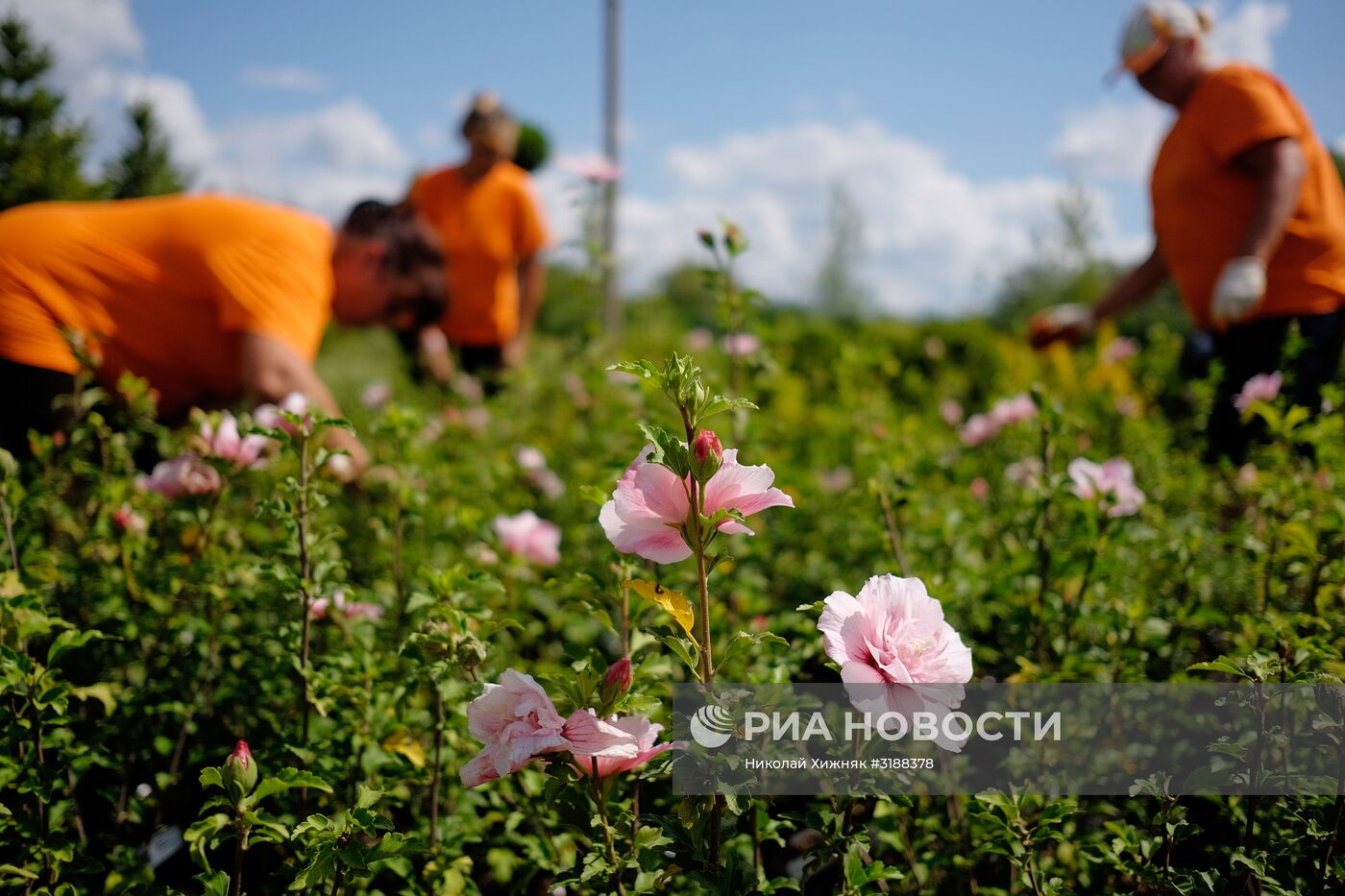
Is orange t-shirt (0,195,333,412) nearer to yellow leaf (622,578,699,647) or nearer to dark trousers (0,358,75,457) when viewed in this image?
dark trousers (0,358,75,457)

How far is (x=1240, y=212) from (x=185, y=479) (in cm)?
278

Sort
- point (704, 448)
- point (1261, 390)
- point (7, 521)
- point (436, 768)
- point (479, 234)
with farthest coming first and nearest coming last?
point (479, 234), point (1261, 390), point (7, 521), point (436, 768), point (704, 448)

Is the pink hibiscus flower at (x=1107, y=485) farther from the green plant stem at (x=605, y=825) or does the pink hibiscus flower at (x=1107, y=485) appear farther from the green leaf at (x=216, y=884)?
the green leaf at (x=216, y=884)

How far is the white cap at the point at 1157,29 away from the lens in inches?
97.7

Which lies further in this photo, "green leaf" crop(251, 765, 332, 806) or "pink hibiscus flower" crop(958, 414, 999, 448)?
"pink hibiscus flower" crop(958, 414, 999, 448)

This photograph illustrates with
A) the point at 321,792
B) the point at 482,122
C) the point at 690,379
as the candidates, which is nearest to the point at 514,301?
the point at 482,122

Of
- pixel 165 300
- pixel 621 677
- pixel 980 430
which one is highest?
pixel 165 300

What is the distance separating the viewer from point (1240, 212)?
7.93 feet

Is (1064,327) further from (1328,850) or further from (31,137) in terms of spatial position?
(31,137)

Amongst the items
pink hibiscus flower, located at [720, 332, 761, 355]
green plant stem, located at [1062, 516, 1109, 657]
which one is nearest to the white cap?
pink hibiscus flower, located at [720, 332, 761, 355]

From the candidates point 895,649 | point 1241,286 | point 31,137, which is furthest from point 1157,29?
point 31,137

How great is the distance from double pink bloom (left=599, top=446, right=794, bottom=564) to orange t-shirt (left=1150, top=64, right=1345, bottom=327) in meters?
2.20

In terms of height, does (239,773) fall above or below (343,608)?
below

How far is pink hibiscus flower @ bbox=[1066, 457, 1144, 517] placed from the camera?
1.46m
